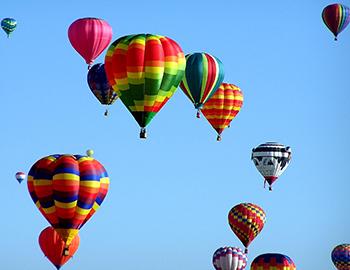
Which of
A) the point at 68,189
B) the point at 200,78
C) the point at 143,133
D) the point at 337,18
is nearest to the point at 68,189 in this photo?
the point at 68,189

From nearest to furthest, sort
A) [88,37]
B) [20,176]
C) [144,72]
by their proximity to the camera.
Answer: [144,72]
[88,37]
[20,176]

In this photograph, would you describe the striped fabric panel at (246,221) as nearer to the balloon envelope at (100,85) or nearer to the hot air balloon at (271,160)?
the hot air balloon at (271,160)

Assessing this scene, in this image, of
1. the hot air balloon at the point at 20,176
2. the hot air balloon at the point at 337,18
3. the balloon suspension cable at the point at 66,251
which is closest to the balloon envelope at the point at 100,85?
the balloon suspension cable at the point at 66,251

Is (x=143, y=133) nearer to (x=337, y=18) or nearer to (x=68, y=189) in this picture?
(x=68, y=189)

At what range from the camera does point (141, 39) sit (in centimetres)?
5662

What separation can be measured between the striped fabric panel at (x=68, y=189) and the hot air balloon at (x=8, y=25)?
98.0ft

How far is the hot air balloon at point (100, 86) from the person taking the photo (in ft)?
231

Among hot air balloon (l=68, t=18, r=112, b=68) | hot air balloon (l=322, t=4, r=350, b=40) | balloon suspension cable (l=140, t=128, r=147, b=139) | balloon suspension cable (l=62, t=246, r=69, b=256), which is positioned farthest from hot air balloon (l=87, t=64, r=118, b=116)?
hot air balloon (l=322, t=4, r=350, b=40)

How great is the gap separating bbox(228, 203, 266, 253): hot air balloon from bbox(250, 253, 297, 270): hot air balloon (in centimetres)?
102

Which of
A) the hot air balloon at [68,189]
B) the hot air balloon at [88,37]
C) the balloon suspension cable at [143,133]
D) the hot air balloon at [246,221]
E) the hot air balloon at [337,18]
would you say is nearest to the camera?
the balloon suspension cable at [143,133]

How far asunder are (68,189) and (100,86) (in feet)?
49.7

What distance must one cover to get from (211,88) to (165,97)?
7.46 meters

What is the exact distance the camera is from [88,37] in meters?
66.5

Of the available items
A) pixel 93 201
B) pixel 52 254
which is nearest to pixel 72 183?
pixel 93 201
